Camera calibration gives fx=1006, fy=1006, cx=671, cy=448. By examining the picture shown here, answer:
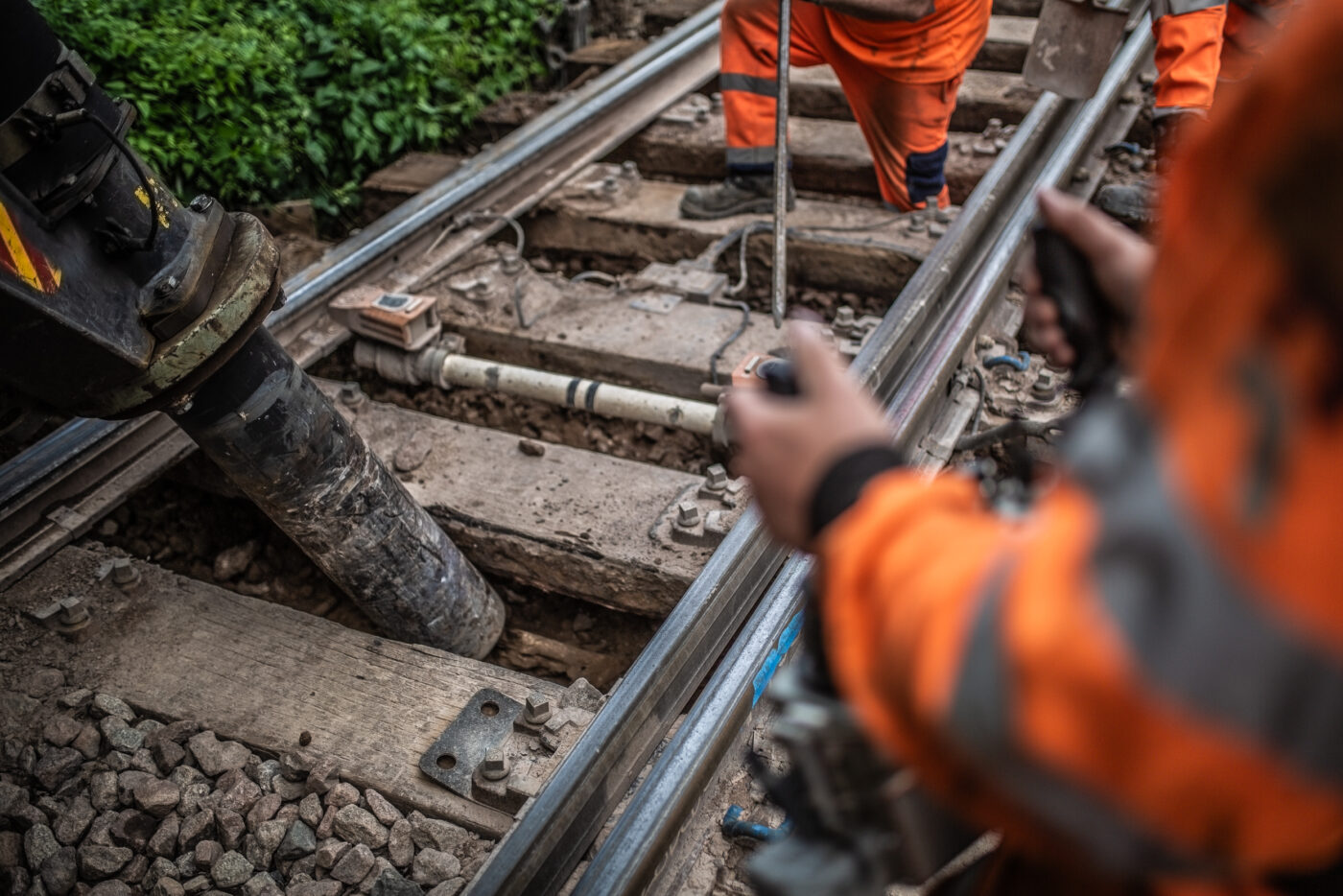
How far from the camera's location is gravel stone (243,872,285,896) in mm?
1918

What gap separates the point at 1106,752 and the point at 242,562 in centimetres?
272

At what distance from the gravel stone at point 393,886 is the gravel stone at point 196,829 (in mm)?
376

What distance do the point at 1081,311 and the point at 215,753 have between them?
75.7 inches

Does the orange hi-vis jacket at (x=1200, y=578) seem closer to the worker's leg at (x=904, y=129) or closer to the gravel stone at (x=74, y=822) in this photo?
the gravel stone at (x=74, y=822)

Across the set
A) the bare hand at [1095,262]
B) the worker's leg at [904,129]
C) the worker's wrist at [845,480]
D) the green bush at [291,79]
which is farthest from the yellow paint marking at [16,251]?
the worker's leg at [904,129]

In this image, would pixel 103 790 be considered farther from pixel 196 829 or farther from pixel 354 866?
pixel 354 866

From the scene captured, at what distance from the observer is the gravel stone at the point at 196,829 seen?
1.99m

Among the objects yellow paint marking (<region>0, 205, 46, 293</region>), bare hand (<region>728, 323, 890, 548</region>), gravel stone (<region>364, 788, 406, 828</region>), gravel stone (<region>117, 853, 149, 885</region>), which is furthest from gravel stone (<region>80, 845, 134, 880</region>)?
bare hand (<region>728, 323, 890, 548</region>)

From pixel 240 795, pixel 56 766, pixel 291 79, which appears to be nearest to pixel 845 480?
pixel 240 795

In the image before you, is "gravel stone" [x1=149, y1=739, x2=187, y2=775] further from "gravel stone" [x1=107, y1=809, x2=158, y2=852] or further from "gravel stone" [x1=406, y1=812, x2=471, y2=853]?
"gravel stone" [x1=406, y1=812, x2=471, y2=853]

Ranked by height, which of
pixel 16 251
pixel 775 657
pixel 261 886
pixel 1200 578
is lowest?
pixel 261 886

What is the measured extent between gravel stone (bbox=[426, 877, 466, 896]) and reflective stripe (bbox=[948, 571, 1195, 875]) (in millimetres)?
1464

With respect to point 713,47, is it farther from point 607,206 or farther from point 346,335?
point 346,335

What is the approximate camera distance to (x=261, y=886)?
1928 mm
